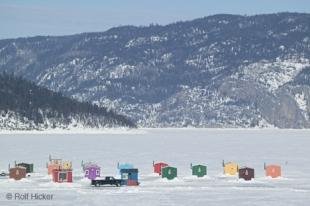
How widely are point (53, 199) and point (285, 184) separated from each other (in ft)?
69.4

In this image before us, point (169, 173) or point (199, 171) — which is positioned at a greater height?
point (199, 171)

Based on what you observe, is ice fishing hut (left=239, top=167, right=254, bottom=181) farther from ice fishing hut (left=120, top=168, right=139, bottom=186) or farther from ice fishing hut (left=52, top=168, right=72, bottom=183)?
ice fishing hut (left=52, top=168, right=72, bottom=183)

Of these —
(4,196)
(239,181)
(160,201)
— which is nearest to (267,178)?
(239,181)

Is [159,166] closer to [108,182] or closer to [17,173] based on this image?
[108,182]

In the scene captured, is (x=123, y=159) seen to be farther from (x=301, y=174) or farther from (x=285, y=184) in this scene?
(x=285, y=184)

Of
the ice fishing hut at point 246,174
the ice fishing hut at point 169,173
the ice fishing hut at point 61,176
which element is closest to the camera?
the ice fishing hut at point 61,176

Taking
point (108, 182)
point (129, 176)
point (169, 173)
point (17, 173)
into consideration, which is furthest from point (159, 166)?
point (17, 173)

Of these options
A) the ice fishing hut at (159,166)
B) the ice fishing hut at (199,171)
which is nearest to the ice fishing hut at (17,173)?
the ice fishing hut at (159,166)

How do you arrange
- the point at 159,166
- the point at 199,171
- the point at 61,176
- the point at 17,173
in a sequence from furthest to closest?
the point at 159,166
the point at 199,171
the point at 17,173
the point at 61,176

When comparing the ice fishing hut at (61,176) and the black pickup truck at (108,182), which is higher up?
the ice fishing hut at (61,176)

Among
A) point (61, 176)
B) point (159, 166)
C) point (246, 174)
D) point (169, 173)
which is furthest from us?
point (159, 166)

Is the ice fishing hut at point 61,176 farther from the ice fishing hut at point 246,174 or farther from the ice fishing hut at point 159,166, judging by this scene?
the ice fishing hut at point 246,174

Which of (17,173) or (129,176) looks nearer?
(129,176)

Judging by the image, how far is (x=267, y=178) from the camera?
67.9 metres
